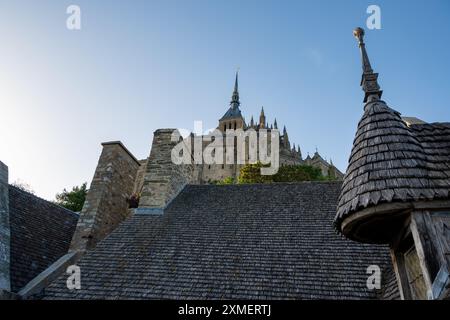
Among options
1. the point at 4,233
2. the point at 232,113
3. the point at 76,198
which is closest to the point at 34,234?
the point at 4,233

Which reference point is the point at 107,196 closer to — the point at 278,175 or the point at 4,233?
the point at 4,233

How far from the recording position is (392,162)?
3.68m

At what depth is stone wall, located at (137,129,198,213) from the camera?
37.8 feet

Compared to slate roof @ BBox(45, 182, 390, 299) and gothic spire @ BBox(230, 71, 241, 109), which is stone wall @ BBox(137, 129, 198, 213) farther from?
gothic spire @ BBox(230, 71, 241, 109)

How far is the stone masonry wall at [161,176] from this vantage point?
11578 mm

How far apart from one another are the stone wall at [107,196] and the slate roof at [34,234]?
35.7 inches

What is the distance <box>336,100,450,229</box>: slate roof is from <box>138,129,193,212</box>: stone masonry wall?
8.42 m

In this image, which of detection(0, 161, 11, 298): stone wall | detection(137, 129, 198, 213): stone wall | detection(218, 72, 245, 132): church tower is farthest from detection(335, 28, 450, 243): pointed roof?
detection(218, 72, 245, 132): church tower

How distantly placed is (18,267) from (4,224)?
1.44 meters

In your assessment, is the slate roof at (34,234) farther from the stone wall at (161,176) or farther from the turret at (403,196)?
the turret at (403,196)

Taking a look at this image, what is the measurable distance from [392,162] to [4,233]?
10170mm

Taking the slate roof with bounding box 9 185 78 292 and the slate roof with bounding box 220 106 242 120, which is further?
the slate roof with bounding box 220 106 242 120
